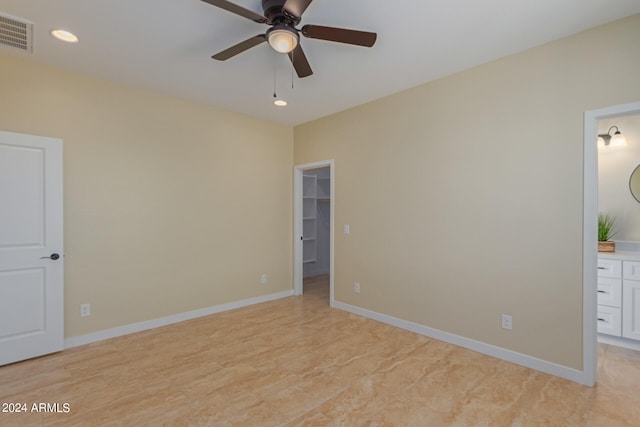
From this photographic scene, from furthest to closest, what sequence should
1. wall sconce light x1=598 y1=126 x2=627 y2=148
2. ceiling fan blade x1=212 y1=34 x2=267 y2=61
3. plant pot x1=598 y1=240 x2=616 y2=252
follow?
1. wall sconce light x1=598 y1=126 x2=627 y2=148
2. plant pot x1=598 y1=240 x2=616 y2=252
3. ceiling fan blade x1=212 y1=34 x2=267 y2=61

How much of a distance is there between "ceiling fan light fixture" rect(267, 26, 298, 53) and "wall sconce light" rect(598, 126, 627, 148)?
3.81 meters

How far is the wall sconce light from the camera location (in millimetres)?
3496

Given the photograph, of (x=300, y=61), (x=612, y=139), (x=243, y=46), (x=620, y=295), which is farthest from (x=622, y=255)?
(x=243, y=46)

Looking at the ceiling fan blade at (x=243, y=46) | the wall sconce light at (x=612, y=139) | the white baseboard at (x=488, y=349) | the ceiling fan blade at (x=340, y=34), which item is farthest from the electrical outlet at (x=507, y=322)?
the ceiling fan blade at (x=243, y=46)

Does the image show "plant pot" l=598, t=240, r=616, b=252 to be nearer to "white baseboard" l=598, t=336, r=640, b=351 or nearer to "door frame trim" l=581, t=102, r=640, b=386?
"white baseboard" l=598, t=336, r=640, b=351

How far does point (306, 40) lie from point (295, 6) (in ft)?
2.35

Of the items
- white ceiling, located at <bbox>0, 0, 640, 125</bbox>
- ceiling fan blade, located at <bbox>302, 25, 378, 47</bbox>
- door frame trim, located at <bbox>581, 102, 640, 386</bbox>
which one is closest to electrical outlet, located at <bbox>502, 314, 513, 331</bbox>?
door frame trim, located at <bbox>581, 102, 640, 386</bbox>

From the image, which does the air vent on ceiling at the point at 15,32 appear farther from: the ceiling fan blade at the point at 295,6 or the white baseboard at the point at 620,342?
the white baseboard at the point at 620,342

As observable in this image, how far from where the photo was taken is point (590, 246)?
241cm

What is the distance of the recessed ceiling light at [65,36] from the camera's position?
2.44m

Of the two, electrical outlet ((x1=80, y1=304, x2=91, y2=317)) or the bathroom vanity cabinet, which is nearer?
the bathroom vanity cabinet

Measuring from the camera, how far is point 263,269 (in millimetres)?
4727

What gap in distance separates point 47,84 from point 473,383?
15.5ft

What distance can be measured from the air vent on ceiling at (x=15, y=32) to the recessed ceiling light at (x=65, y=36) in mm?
143
